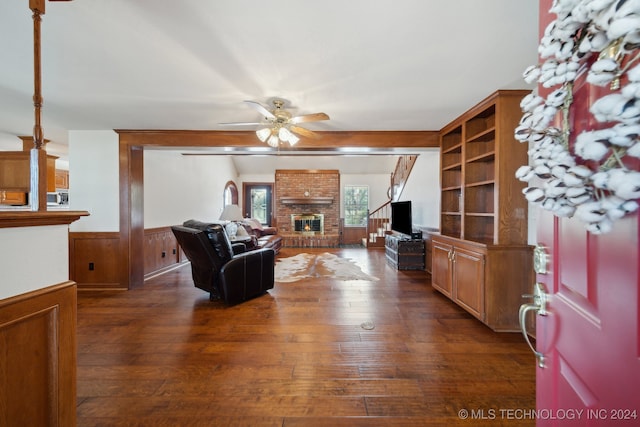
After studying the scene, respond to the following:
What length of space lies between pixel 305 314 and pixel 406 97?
102 inches

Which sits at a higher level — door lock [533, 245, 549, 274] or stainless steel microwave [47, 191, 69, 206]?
stainless steel microwave [47, 191, 69, 206]

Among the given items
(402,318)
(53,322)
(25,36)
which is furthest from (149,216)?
(402,318)

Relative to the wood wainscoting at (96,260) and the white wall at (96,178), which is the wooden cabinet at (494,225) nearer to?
the wood wainscoting at (96,260)

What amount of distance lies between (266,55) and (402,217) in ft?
12.6

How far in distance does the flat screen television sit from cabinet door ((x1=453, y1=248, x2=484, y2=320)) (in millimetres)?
1679

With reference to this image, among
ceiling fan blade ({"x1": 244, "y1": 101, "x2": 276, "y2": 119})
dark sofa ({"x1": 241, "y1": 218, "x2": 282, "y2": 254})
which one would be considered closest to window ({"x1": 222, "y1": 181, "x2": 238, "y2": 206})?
dark sofa ({"x1": 241, "y1": 218, "x2": 282, "y2": 254})

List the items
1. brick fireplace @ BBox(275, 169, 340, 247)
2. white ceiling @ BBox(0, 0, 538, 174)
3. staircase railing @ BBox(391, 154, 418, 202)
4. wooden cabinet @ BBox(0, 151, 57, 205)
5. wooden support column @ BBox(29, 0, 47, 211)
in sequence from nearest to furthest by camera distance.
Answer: wooden support column @ BBox(29, 0, 47, 211) → white ceiling @ BBox(0, 0, 538, 174) → wooden cabinet @ BBox(0, 151, 57, 205) → staircase railing @ BBox(391, 154, 418, 202) → brick fireplace @ BBox(275, 169, 340, 247)

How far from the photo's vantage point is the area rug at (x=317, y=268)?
Result: 4.29 meters

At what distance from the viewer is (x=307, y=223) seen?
8.53m

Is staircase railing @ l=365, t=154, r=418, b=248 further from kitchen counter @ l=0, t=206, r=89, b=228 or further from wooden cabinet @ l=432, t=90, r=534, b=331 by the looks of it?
kitchen counter @ l=0, t=206, r=89, b=228

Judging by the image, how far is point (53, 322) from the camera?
1052 mm

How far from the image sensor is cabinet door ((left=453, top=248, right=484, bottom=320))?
99.7 inches

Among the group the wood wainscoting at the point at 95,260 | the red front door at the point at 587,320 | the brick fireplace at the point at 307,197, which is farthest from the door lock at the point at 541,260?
the brick fireplace at the point at 307,197

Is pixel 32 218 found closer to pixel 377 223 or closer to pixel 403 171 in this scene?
pixel 403 171
